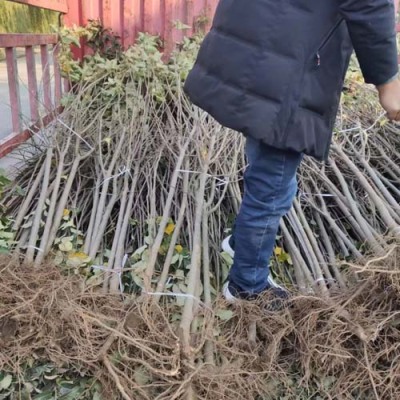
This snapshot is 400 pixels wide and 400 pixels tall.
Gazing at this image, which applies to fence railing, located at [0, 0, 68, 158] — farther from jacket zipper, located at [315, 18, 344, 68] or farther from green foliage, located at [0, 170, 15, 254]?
jacket zipper, located at [315, 18, 344, 68]

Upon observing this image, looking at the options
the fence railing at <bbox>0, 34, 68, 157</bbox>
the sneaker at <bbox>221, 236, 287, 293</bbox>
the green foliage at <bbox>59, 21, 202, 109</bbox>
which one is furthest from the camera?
the green foliage at <bbox>59, 21, 202, 109</bbox>

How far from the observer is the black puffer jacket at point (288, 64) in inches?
61.8

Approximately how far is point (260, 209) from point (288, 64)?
1.75 ft

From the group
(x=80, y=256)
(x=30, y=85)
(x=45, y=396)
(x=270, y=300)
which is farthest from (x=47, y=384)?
(x=30, y=85)

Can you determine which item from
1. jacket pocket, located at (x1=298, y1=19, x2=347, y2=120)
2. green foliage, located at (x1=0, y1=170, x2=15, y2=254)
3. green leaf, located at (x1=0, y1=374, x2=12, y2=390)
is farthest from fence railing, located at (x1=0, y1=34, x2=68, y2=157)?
jacket pocket, located at (x1=298, y1=19, x2=347, y2=120)

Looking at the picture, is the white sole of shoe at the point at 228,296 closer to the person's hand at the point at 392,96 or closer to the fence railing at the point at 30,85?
the person's hand at the point at 392,96

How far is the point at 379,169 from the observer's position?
10.3 ft

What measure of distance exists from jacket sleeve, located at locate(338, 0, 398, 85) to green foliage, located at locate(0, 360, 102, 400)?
1307 mm

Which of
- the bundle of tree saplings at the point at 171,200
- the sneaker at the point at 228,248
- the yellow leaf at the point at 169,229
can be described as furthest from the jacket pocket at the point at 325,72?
the yellow leaf at the point at 169,229

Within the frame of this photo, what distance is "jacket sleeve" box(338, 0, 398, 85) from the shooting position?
148 centimetres

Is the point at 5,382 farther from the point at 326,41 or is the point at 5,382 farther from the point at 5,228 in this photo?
the point at 326,41

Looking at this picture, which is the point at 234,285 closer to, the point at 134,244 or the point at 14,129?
the point at 134,244

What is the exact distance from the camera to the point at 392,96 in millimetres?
1653

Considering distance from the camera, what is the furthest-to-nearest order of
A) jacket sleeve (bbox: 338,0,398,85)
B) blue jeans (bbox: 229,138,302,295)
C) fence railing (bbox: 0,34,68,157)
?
1. fence railing (bbox: 0,34,68,157)
2. blue jeans (bbox: 229,138,302,295)
3. jacket sleeve (bbox: 338,0,398,85)
